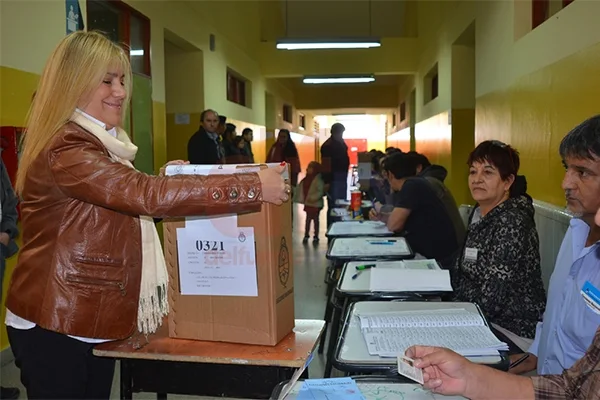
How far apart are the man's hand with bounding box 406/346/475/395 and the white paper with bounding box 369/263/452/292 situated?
3.10 ft

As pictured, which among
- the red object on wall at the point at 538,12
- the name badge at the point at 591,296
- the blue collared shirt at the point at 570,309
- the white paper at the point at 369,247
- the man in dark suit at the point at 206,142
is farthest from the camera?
the man in dark suit at the point at 206,142

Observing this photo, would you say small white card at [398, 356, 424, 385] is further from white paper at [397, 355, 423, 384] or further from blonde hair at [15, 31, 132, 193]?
blonde hair at [15, 31, 132, 193]

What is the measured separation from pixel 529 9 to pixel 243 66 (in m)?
5.96

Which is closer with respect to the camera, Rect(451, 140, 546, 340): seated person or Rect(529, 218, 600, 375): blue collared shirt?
Rect(529, 218, 600, 375): blue collared shirt

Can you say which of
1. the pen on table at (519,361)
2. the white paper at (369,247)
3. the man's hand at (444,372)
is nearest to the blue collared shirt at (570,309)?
the pen on table at (519,361)

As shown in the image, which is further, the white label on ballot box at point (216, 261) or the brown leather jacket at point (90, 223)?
the white label on ballot box at point (216, 261)

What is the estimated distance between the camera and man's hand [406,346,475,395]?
1.14m

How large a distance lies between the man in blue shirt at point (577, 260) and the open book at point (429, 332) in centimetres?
18

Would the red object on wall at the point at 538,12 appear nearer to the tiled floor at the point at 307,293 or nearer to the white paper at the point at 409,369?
the tiled floor at the point at 307,293

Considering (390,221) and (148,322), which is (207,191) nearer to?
(148,322)

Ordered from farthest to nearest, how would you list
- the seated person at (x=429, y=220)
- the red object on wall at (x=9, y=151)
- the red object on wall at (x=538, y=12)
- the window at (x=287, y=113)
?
the window at (x=287, y=113), the red object on wall at (x=538, y=12), the seated person at (x=429, y=220), the red object on wall at (x=9, y=151)

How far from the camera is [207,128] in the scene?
222 inches

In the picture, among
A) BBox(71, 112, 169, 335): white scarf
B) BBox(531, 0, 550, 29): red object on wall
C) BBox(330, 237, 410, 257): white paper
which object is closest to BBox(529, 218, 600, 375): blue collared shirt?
BBox(71, 112, 169, 335): white scarf

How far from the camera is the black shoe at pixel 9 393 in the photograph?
274cm
